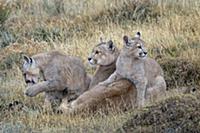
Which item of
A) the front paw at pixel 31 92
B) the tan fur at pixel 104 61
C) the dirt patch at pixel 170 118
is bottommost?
the dirt patch at pixel 170 118

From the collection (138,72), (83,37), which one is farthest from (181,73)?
(83,37)

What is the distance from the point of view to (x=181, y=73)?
1242 cm

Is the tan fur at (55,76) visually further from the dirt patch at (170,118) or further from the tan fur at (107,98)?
the dirt patch at (170,118)

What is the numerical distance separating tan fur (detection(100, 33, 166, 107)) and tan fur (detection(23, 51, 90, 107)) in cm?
71

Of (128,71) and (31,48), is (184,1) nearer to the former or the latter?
(31,48)

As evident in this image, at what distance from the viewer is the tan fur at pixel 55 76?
37.3 ft

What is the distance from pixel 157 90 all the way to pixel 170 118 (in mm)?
1751

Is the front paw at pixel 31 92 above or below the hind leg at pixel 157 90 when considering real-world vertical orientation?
above

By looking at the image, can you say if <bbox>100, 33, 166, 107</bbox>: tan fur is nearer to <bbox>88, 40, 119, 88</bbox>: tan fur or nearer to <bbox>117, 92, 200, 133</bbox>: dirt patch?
<bbox>88, 40, 119, 88</bbox>: tan fur

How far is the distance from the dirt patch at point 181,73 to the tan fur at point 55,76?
152 cm

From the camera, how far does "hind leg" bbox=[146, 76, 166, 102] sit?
11125 millimetres

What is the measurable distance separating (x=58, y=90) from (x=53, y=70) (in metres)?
0.32

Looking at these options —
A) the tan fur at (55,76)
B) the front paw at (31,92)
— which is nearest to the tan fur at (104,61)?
the tan fur at (55,76)

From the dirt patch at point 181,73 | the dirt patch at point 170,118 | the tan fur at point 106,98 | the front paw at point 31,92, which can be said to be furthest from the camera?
the dirt patch at point 181,73
